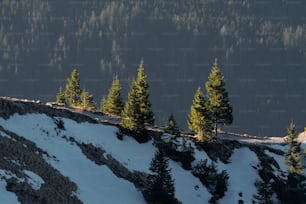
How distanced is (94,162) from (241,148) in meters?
24.2

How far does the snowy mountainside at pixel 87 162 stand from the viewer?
4709 cm

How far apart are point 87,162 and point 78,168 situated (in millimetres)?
2172

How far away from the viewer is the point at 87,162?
5575 cm

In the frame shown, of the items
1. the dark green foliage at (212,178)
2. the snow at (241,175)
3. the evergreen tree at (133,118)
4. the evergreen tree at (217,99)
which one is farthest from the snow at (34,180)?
the evergreen tree at (217,99)

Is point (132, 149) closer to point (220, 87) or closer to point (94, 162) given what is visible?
point (94, 162)

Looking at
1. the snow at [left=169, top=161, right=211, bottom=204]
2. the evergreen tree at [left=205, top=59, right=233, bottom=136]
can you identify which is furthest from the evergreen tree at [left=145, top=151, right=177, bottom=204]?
the evergreen tree at [left=205, top=59, right=233, bottom=136]

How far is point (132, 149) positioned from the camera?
64062 millimetres

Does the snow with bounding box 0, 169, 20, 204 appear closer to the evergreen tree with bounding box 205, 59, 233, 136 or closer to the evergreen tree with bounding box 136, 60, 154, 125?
the evergreen tree with bounding box 136, 60, 154, 125

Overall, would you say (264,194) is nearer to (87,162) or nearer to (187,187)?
(187,187)

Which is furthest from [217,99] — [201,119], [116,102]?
[116,102]

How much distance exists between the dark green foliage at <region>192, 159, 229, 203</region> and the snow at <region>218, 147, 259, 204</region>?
759mm

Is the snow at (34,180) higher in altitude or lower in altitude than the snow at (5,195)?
lower

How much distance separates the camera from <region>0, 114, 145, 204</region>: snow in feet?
167

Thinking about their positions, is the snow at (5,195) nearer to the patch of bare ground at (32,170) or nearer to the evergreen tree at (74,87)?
the patch of bare ground at (32,170)
